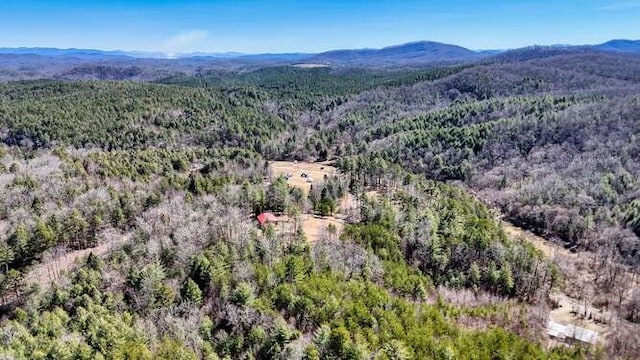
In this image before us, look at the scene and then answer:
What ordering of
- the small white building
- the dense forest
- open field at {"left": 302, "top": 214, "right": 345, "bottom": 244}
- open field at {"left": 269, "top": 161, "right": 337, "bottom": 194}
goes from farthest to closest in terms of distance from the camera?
open field at {"left": 269, "top": 161, "right": 337, "bottom": 194}
open field at {"left": 302, "top": 214, "right": 345, "bottom": 244}
the small white building
the dense forest

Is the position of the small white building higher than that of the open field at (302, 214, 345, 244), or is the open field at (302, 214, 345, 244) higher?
the open field at (302, 214, 345, 244)

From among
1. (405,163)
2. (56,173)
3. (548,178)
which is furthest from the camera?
(405,163)

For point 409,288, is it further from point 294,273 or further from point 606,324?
point 606,324

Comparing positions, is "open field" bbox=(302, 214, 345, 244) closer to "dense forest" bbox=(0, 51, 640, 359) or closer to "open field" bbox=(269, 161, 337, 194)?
"dense forest" bbox=(0, 51, 640, 359)

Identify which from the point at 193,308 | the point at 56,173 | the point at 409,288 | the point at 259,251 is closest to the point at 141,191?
the point at 56,173

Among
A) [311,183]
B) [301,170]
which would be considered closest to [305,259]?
[311,183]

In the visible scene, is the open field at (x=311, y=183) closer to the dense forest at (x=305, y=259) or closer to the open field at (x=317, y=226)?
the open field at (x=317, y=226)

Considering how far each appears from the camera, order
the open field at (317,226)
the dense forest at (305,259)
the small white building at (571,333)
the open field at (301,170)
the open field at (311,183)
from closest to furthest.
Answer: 1. the dense forest at (305,259)
2. the small white building at (571,333)
3. the open field at (317,226)
4. the open field at (311,183)
5. the open field at (301,170)

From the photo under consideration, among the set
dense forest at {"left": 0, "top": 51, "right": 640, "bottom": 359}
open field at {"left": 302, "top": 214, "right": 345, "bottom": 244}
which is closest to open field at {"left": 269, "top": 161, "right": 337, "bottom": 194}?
dense forest at {"left": 0, "top": 51, "right": 640, "bottom": 359}

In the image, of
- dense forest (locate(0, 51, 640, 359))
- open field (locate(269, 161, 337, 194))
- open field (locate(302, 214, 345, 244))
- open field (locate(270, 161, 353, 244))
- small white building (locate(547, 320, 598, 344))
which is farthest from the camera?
open field (locate(269, 161, 337, 194))

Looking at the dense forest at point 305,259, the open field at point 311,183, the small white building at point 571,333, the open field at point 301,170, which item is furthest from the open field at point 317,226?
the open field at point 301,170

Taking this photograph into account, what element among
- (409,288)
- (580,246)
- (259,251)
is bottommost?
(580,246)
